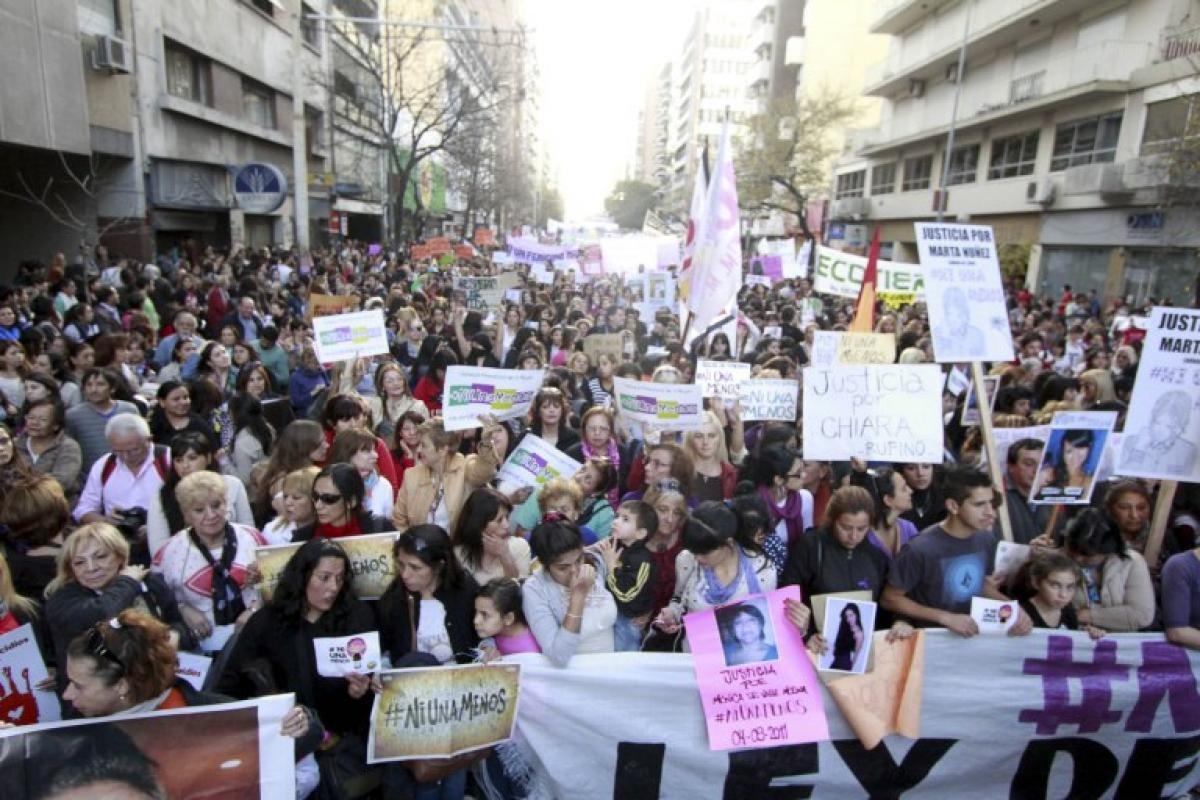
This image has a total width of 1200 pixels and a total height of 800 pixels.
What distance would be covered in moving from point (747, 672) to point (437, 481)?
232 cm

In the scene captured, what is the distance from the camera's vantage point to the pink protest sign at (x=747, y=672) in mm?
3336

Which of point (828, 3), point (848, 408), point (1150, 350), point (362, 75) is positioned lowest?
point (848, 408)

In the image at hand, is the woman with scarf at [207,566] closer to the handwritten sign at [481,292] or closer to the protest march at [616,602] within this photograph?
the protest march at [616,602]

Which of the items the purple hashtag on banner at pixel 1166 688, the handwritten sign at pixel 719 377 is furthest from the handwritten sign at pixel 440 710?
the handwritten sign at pixel 719 377

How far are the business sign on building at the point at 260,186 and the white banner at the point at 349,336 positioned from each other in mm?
14218

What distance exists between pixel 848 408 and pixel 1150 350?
1.69 m

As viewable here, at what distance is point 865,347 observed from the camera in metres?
7.50

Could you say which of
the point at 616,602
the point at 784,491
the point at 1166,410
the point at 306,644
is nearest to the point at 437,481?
the point at 616,602

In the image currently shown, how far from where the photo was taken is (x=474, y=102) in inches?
1138

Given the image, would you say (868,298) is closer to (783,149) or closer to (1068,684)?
(1068,684)

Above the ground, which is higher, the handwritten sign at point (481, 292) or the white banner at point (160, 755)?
the handwritten sign at point (481, 292)

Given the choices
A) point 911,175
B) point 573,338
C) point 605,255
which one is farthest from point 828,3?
point 573,338

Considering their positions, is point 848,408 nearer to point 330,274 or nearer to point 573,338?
point 573,338

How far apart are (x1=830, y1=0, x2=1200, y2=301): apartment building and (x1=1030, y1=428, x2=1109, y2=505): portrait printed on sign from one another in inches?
554
